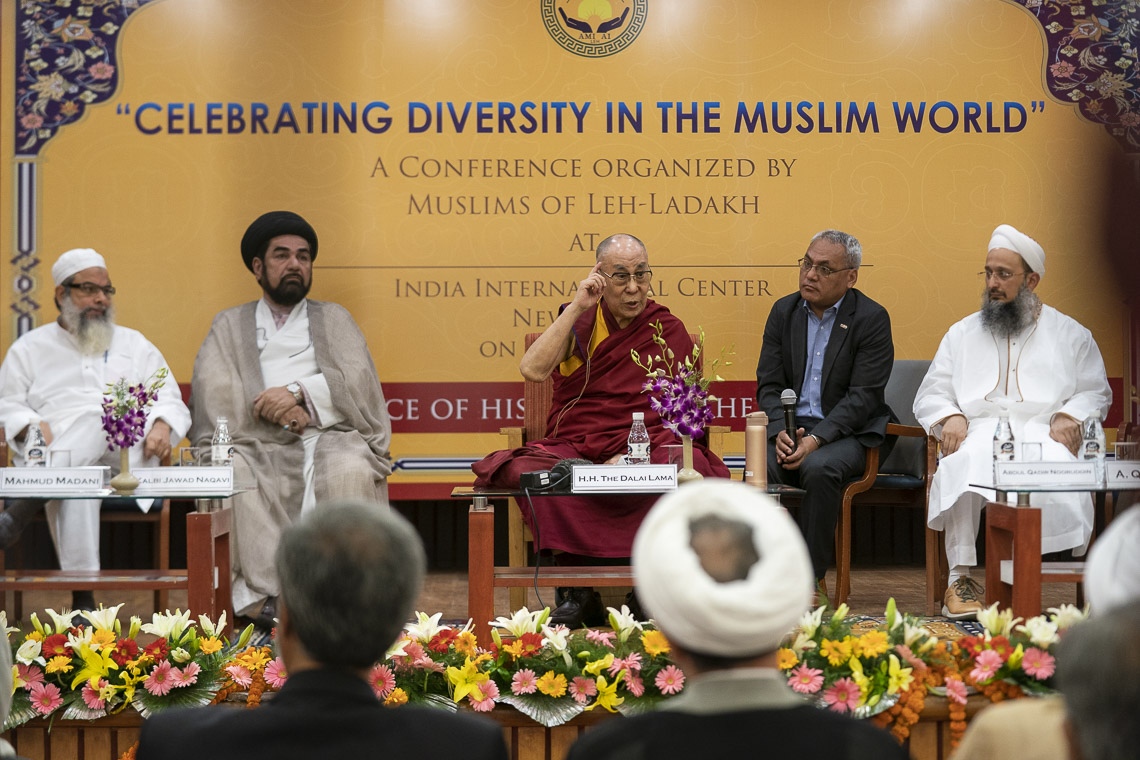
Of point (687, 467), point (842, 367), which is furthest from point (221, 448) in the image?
point (842, 367)

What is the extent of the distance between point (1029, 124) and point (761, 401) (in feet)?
7.07

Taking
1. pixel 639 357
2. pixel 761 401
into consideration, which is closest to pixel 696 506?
pixel 639 357

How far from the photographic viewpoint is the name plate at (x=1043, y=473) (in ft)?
13.2

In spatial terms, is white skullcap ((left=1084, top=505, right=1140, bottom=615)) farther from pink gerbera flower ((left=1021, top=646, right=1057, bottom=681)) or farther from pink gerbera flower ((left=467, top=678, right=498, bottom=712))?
pink gerbera flower ((left=467, top=678, right=498, bottom=712))

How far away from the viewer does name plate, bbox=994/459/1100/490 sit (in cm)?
403

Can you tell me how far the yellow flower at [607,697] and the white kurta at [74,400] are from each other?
2970mm

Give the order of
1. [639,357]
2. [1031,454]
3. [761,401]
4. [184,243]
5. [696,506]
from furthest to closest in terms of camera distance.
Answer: [184,243] → [761,401] → [639,357] → [1031,454] → [696,506]

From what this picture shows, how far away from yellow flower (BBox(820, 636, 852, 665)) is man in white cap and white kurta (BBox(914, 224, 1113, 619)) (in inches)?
81.3

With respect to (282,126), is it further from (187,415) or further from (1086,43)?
(1086,43)

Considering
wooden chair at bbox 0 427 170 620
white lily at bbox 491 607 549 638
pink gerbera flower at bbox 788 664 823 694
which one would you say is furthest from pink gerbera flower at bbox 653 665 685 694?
wooden chair at bbox 0 427 170 620

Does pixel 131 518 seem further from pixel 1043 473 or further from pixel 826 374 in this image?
pixel 1043 473

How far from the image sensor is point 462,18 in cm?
638

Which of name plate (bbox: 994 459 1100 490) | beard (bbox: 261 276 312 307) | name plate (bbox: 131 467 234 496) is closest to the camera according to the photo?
name plate (bbox: 994 459 1100 490)

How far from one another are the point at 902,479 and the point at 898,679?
2.61 m
